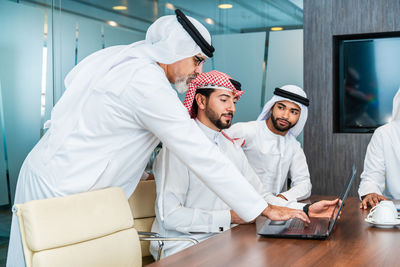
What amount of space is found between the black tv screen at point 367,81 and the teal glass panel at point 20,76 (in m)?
3.08

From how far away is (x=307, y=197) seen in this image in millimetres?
3424

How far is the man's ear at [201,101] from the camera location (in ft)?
10.2

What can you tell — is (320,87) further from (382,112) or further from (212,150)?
(212,150)

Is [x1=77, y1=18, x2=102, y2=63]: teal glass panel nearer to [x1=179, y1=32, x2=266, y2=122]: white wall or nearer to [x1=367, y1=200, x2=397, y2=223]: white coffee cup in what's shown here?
[x1=179, y1=32, x2=266, y2=122]: white wall

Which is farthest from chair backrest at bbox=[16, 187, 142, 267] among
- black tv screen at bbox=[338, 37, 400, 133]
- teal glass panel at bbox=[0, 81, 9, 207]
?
black tv screen at bbox=[338, 37, 400, 133]

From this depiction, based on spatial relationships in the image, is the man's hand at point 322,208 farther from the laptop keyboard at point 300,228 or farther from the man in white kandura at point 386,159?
the man in white kandura at point 386,159

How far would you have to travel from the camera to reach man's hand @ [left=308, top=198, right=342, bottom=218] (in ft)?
7.77

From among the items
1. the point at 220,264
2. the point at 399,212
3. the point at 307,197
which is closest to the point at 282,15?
the point at 307,197

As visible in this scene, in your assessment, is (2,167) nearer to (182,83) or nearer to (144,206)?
(144,206)

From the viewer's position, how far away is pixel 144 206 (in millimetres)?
2760

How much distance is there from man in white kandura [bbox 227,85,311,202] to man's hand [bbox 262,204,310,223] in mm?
1799

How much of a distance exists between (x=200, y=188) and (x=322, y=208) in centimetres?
68

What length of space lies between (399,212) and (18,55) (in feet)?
8.15

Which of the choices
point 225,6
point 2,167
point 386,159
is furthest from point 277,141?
point 225,6
